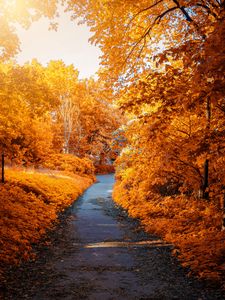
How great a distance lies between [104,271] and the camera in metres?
6.92

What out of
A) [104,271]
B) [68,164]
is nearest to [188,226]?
[104,271]

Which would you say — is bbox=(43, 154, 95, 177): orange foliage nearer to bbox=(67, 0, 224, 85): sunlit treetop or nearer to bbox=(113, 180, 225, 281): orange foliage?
bbox=(113, 180, 225, 281): orange foliage

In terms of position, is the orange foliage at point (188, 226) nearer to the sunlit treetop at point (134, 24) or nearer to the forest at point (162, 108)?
the forest at point (162, 108)

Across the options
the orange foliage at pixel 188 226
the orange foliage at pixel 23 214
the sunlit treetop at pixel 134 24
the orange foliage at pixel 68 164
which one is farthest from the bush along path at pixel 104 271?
the orange foliage at pixel 68 164

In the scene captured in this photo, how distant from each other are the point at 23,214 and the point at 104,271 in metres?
4.97

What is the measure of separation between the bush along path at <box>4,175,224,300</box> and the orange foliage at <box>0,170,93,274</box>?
0.44 m

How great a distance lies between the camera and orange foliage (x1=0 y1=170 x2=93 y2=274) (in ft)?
25.6

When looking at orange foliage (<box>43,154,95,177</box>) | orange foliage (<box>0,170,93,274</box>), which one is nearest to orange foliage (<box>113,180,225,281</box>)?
orange foliage (<box>0,170,93,274</box>)

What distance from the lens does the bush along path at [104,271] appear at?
5.68 metres

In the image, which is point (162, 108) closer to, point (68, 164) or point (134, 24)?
point (134, 24)

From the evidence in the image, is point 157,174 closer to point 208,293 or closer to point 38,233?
point 38,233

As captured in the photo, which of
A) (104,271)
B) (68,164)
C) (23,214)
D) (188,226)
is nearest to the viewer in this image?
(104,271)

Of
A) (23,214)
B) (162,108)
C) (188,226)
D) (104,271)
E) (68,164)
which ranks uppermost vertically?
(162,108)

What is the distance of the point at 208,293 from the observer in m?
5.69
